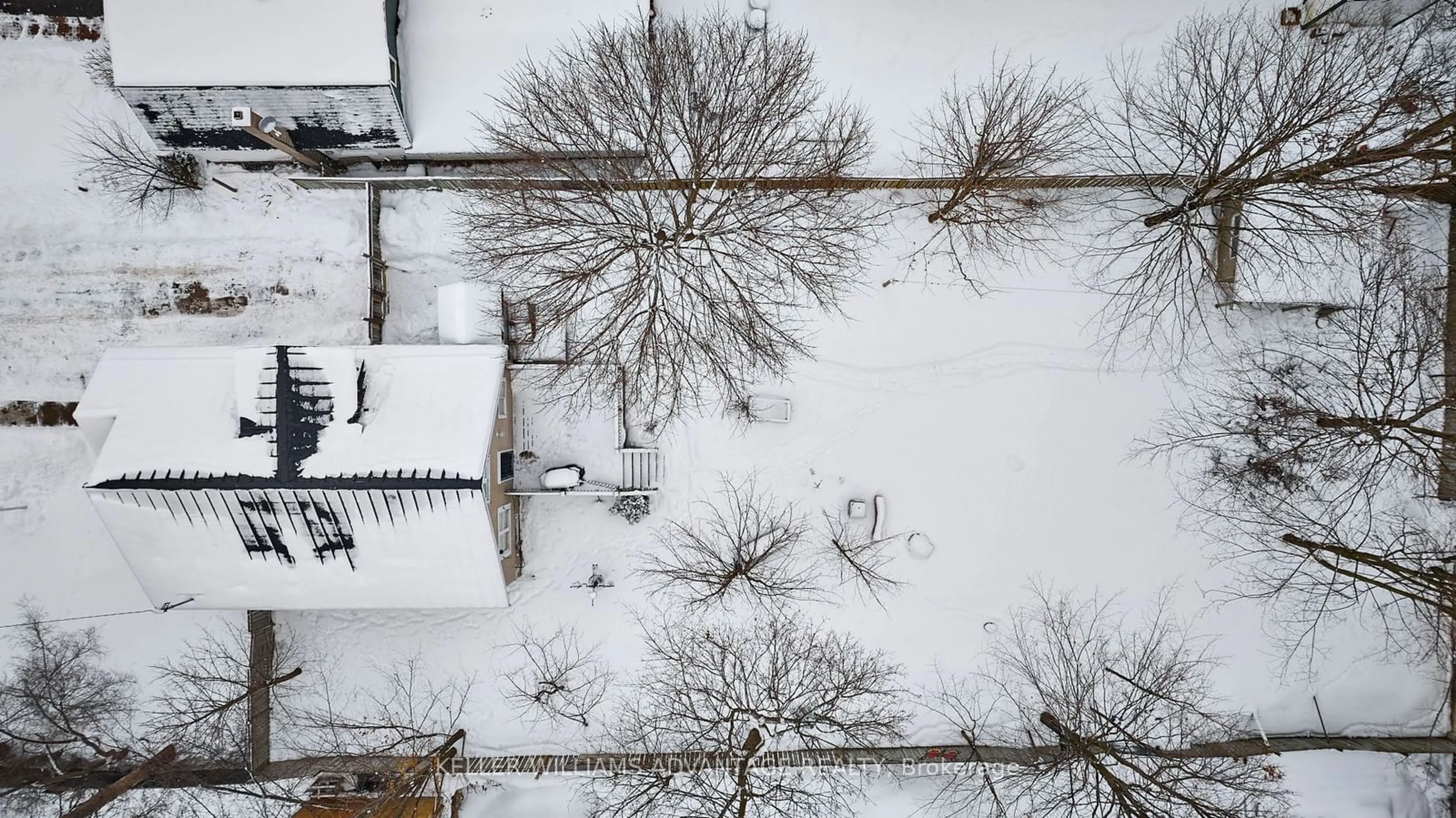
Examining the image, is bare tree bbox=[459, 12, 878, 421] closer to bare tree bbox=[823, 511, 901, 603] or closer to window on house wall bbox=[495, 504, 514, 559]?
window on house wall bbox=[495, 504, 514, 559]

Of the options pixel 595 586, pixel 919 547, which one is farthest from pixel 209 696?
pixel 919 547

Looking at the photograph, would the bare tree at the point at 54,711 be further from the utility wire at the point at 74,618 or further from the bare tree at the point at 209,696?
the bare tree at the point at 209,696

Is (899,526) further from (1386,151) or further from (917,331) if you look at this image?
(1386,151)

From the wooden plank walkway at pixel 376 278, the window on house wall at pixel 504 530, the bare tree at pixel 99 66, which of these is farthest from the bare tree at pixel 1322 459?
the bare tree at pixel 99 66

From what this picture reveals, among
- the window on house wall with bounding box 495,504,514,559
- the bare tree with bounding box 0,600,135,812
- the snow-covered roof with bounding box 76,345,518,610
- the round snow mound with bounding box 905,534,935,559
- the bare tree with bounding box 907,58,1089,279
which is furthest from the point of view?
the round snow mound with bounding box 905,534,935,559

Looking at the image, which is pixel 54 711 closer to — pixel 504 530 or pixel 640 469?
pixel 504 530

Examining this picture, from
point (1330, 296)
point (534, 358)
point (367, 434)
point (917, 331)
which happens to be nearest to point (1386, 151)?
point (1330, 296)

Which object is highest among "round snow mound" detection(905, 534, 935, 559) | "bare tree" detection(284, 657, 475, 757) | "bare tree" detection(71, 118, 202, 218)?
"bare tree" detection(71, 118, 202, 218)

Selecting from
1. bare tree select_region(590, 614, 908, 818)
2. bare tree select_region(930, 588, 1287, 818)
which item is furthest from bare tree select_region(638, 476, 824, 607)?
bare tree select_region(930, 588, 1287, 818)
